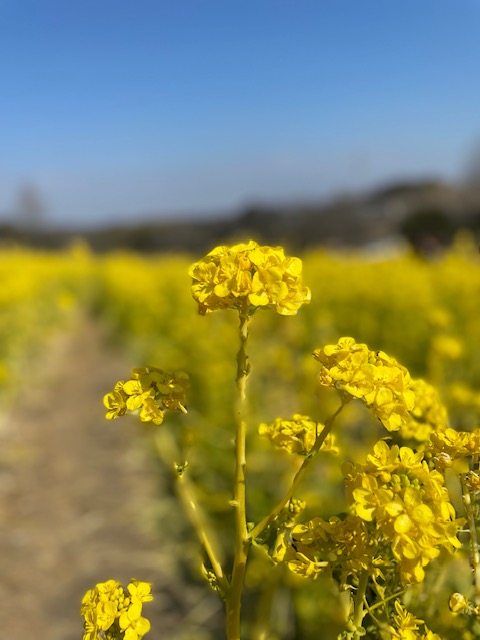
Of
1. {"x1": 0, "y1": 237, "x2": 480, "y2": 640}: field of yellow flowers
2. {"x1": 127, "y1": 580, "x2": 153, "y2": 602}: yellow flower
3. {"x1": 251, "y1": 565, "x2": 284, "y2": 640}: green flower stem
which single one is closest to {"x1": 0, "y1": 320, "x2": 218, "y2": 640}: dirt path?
{"x1": 0, "y1": 237, "x2": 480, "y2": 640}: field of yellow flowers

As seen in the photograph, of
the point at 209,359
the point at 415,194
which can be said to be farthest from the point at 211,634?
the point at 415,194

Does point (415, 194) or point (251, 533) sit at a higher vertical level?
point (415, 194)

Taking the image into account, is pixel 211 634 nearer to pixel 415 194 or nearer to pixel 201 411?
pixel 201 411

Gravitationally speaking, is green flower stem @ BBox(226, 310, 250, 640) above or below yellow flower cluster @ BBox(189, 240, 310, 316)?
below

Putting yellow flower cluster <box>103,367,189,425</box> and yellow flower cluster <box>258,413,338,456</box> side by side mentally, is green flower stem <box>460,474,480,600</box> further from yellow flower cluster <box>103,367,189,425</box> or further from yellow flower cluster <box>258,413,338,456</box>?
yellow flower cluster <box>103,367,189,425</box>

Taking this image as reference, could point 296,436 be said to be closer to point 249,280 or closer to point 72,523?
point 249,280

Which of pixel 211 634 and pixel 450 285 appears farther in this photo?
pixel 450 285

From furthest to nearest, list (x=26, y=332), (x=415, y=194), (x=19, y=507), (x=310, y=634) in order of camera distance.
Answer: (x=415, y=194) < (x=26, y=332) < (x=19, y=507) < (x=310, y=634)
